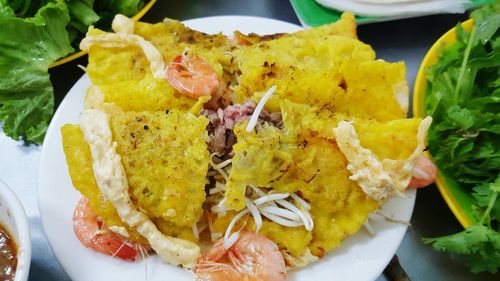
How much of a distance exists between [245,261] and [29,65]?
51.3 inches

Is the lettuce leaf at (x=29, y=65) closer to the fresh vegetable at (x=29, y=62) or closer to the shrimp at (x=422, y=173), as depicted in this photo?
the fresh vegetable at (x=29, y=62)

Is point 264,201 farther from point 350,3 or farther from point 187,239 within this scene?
point 350,3

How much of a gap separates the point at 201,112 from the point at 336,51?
544mm

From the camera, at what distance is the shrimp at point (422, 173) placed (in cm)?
176

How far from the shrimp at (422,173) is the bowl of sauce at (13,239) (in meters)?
1.24

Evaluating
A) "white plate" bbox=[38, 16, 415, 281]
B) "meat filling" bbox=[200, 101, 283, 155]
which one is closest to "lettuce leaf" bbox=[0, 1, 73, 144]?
"white plate" bbox=[38, 16, 415, 281]

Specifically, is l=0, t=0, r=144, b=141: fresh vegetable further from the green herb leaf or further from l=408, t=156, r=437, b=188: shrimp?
the green herb leaf

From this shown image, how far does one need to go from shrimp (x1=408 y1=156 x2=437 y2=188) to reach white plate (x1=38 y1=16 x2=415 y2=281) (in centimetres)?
5

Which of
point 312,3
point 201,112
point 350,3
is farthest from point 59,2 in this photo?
point 350,3

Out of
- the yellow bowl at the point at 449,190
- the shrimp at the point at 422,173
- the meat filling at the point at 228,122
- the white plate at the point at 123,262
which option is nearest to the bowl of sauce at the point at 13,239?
the white plate at the point at 123,262

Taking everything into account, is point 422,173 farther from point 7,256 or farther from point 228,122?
point 7,256

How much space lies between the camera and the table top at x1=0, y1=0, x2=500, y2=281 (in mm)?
1974

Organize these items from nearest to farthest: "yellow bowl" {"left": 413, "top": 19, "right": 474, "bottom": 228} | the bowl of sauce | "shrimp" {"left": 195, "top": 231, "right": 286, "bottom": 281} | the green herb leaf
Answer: the bowl of sauce < "shrimp" {"left": 195, "top": 231, "right": 286, "bottom": 281} < the green herb leaf < "yellow bowl" {"left": 413, "top": 19, "right": 474, "bottom": 228}

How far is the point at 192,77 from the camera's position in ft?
5.86
